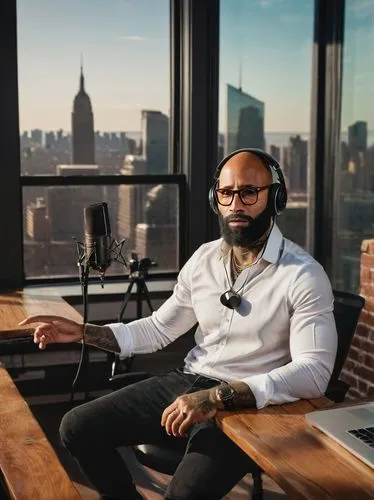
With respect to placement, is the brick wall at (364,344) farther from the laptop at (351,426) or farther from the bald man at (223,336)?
the laptop at (351,426)

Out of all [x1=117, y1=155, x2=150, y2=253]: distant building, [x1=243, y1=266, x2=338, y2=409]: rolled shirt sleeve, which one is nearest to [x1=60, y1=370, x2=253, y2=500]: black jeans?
[x1=243, y1=266, x2=338, y2=409]: rolled shirt sleeve

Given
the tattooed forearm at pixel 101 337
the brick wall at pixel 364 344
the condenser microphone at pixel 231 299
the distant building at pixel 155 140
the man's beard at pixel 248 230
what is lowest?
the brick wall at pixel 364 344

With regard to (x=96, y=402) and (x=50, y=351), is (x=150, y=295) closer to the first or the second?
(x=50, y=351)

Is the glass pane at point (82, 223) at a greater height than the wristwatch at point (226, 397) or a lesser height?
greater

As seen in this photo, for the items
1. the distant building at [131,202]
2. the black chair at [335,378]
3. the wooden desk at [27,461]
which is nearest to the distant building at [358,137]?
the distant building at [131,202]

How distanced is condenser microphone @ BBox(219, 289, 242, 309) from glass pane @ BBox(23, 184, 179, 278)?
1.71 meters

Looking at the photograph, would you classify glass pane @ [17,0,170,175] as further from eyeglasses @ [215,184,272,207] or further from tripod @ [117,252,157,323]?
eyeglasses @ [215,184,272,207]

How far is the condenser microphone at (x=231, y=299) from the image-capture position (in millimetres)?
2115

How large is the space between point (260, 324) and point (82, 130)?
7.45 feet

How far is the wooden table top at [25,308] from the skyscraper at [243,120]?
4.89ft

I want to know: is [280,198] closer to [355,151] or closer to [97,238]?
[97,238]

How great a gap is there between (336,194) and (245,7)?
122 centimetres

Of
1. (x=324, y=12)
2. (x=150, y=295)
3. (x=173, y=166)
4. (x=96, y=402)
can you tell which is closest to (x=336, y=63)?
(x=324, y=12)

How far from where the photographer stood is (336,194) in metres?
4.32
